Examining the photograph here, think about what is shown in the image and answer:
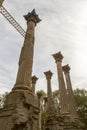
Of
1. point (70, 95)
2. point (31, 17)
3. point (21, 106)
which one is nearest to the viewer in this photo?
point (21, 106)

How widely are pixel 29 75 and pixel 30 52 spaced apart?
5.62 feet

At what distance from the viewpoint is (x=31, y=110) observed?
814 cm

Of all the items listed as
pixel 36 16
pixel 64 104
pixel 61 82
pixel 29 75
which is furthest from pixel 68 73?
pixel 29 75

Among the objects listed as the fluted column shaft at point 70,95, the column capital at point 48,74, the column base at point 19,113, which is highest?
the column capital at point 48,74

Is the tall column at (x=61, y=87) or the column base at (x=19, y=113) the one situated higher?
the tall column at (x=61, y=87)

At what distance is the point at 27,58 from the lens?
34.7 feet

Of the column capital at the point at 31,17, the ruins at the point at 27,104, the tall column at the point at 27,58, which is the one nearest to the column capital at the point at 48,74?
the ruins at the point at 27,104

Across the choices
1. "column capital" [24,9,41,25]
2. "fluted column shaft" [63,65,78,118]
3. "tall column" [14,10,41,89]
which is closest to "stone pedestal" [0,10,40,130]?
"tall column" [14,10,41,89]

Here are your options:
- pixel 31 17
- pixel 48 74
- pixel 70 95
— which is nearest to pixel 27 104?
pixel 31 17

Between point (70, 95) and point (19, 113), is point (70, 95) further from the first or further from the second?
point (19, 113)

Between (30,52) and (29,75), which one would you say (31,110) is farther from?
(30,52)

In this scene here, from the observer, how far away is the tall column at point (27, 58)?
31.4 feet

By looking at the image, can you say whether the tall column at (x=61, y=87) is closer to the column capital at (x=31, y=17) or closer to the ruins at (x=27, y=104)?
the ruins at (x=27, y=104)

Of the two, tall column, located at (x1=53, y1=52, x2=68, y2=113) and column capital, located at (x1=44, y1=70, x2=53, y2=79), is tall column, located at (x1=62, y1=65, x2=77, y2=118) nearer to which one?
tall column, located at (x1=53, y1=52, x2=68, y2=113)
